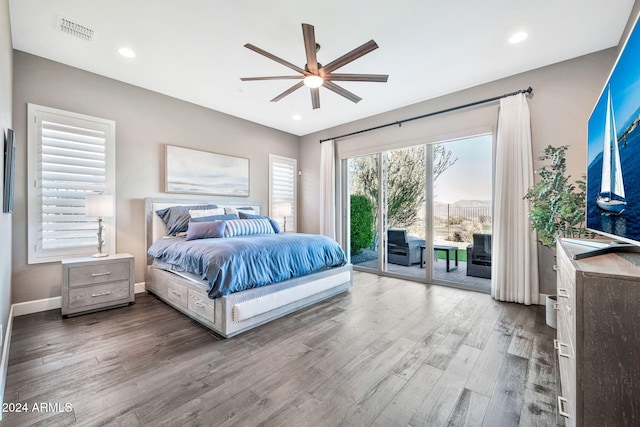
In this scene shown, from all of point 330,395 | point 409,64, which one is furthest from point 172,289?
point 409,64

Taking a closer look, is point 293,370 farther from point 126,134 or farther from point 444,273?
point 126,134

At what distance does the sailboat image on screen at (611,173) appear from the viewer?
49.1 inches

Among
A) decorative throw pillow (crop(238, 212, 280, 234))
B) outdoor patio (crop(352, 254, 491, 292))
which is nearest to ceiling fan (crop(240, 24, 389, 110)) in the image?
decorative throw pillow (crop(238, 212, 280, 234))

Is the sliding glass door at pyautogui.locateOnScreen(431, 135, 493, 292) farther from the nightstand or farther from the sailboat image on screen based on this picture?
the nightstand

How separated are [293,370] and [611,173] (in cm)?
220

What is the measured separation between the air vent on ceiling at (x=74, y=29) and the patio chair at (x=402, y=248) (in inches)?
182

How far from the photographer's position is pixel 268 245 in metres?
2.79

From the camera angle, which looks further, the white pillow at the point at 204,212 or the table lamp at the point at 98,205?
the white pillow at the point at 204,212

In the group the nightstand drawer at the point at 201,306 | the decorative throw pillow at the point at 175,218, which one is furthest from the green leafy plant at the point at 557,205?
the decorative throw pillow at the point at 175,218

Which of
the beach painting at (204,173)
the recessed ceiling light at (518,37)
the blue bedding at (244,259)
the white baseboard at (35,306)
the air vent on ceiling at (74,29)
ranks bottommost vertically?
the white baseboard at (35,306)

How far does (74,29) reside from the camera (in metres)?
2.52

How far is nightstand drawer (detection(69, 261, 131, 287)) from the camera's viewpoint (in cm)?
279

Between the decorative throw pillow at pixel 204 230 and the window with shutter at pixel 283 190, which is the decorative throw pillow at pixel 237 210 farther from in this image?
the decorative throw pillow at pixel 204 230

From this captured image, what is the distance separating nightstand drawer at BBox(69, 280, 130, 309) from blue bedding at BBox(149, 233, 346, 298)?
0.48m
